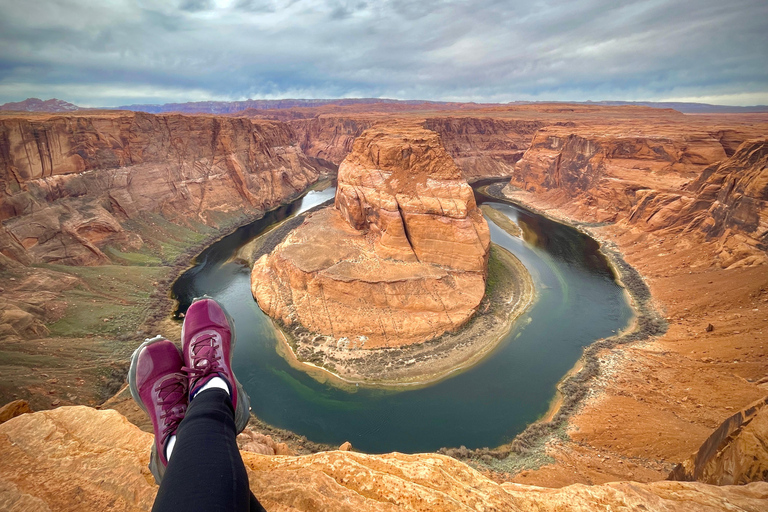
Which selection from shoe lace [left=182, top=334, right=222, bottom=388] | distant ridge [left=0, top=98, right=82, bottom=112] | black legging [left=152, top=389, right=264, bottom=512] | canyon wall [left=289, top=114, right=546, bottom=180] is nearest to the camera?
black legging [left=152, top=389, right=264, bottom=512]

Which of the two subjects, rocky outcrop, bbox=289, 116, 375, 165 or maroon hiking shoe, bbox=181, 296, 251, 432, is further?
rocky outcrop, bbox=289, 116, 375, 165

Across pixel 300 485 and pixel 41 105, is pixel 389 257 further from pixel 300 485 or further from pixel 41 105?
pixel 41 105

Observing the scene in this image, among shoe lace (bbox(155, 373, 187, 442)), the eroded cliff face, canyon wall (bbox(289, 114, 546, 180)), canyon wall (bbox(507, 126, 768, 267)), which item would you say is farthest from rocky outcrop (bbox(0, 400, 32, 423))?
canyon wall (bbox(289, 114, 546, 180))

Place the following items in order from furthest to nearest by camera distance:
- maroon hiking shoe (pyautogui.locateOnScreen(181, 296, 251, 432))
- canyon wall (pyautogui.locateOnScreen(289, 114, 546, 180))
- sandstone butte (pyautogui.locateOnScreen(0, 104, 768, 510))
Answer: canyon wall (pyautogui.locateOnScreen(289, 114, 546, 180))
sandstone butte (pyautogui.locateOnScreen(0, 104, 768, 510))
maroon hiking shoe (pyautogui.locateOnScreen(181, 296, 251, 432))

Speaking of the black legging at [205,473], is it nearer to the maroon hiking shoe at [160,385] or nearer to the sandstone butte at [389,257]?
the maroon hiking shoe at [160,385]

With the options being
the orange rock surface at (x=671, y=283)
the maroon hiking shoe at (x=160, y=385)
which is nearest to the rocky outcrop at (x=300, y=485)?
the maroon hiking shoe at (x=160, y=385)

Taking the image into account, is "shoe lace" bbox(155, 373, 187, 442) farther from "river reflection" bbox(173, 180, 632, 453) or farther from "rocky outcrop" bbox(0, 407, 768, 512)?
"river reflection" bbox(173, 180, 632, 453)

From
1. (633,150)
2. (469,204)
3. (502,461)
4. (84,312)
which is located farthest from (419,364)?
(633,150)

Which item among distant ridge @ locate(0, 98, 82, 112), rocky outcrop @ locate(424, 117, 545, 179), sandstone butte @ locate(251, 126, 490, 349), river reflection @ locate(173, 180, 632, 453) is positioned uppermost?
distant ridge @ locate(0, 98, 82, 112)
